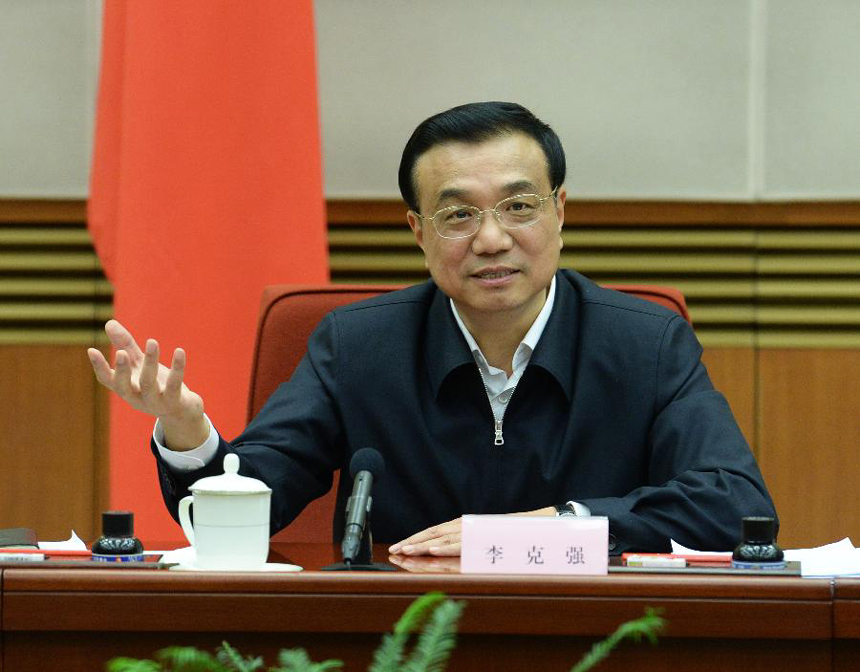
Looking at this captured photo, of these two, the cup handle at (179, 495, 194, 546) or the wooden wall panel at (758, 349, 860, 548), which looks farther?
the wooden wall panel at (758, 349, 860, 548)

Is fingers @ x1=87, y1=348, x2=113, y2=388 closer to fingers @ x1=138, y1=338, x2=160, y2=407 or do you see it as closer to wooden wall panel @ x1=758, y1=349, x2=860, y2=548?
fingers @ x1=138, y1=338, x2=160, y2=407

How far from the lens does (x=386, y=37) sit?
154 inches

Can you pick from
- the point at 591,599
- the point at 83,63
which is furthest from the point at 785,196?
Answer: the point at 591,599

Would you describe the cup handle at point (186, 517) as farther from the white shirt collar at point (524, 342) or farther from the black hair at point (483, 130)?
the black hair at point (483, 130)

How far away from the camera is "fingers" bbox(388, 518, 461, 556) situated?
5.05 ft

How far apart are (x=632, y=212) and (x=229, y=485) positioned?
2.71 metres

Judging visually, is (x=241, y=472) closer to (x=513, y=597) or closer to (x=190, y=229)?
(x=513, y=597)

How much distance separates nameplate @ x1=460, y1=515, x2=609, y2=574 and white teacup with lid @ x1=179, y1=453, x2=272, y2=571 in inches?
9.4

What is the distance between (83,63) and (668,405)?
251 centimetres

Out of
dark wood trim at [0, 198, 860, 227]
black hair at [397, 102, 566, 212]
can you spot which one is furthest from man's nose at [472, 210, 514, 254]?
dark wood trim at [0, 198, 860, 227]

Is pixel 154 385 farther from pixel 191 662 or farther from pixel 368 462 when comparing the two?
pixel 191 662

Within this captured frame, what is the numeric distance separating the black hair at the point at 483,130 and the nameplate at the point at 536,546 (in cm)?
98

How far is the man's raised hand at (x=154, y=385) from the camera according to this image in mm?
1637

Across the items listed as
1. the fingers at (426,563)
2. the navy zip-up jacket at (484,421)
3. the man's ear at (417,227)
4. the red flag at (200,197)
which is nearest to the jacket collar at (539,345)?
the navy zip-up jacket at (484,421)
